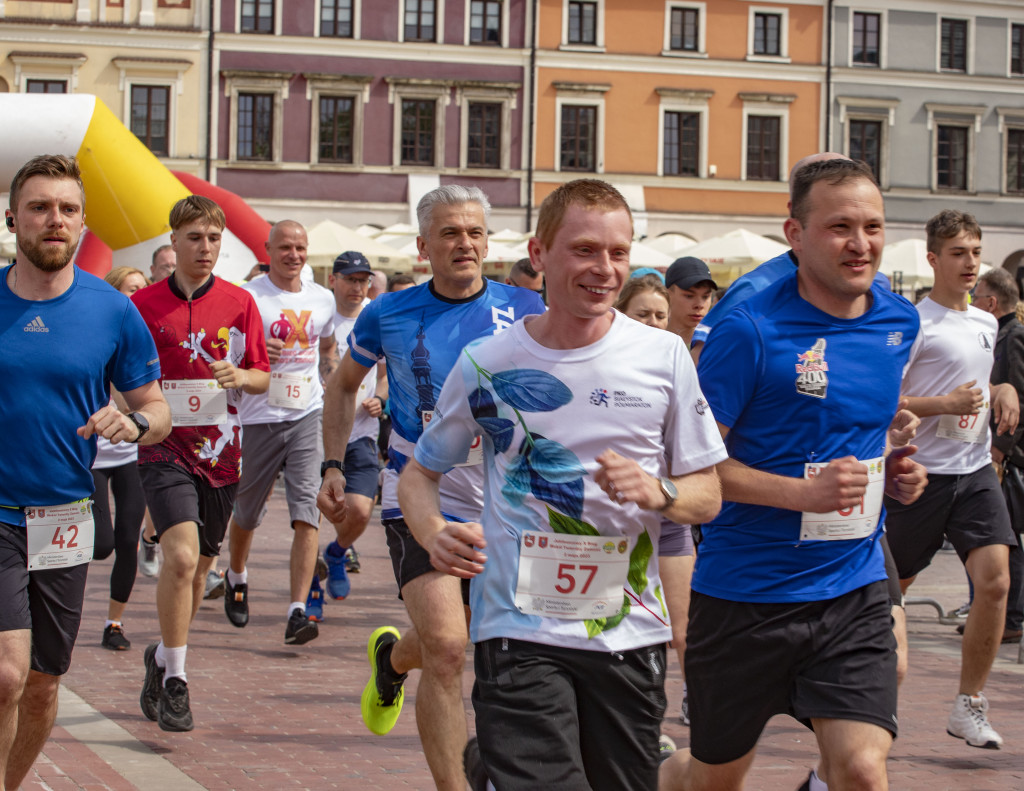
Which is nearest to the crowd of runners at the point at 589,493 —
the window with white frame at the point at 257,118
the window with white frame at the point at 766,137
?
the window with white frame at the point at 257,118

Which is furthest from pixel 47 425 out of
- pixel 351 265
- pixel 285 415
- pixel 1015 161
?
pixel 1015 161

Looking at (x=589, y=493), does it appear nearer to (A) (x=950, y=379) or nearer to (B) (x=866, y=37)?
(A) (x=950, y=379)

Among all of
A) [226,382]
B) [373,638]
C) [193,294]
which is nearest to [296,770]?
[373,638]

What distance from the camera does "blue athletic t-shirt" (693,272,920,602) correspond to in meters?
4.00

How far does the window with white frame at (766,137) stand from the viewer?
4316cm

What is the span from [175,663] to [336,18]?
3648 cm

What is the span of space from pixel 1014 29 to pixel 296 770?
1753 inches

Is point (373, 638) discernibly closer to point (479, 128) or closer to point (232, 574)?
point (232, 574)

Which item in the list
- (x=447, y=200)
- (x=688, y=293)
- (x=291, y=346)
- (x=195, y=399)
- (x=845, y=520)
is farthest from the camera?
(x=291, y=346)

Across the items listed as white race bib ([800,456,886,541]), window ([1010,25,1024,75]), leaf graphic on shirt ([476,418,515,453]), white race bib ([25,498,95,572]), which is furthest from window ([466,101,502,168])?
leaf graphic on shirt ([476,418,515,453])

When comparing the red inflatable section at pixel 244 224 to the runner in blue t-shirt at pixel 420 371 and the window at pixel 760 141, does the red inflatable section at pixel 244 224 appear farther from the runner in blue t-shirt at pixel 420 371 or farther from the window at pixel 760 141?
the window at pixel 760 141

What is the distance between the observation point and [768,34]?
4319cm

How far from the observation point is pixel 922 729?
6578 mm

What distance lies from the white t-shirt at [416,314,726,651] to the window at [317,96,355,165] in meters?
38.2
